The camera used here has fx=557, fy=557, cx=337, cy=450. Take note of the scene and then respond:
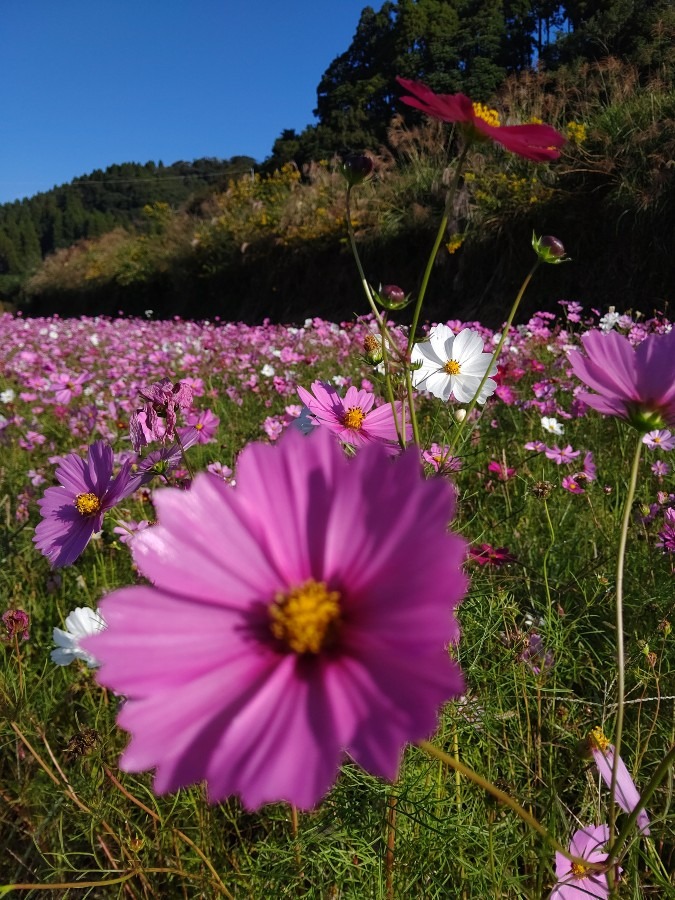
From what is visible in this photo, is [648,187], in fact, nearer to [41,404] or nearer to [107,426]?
[107,426]

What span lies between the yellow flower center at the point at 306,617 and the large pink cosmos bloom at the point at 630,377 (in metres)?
0.24

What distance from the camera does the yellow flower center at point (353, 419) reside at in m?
0.63

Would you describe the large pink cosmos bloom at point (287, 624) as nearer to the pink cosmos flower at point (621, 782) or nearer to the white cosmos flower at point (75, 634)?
the pink cosmos flower at point (621, 782)

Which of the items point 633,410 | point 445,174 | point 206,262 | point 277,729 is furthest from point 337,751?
point 206,262

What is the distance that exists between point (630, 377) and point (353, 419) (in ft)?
1.00

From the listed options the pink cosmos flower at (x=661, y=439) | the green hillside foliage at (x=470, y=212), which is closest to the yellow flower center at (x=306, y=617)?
the pink cosmos flower at (x=661, y=439)

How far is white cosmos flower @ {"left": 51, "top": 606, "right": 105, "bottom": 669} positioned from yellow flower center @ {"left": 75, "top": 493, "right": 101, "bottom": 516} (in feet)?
0.93

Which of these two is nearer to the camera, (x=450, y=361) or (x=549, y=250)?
(x=549, y=250)

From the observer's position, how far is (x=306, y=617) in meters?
0.30

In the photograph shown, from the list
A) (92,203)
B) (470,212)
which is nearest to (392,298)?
(470,212)

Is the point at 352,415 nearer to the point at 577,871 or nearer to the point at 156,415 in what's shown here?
the point at 156,415

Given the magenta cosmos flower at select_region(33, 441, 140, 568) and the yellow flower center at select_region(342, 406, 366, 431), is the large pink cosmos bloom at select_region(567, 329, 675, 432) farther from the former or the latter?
the magenta cosmos flower at select_region(33, 441, 140, 568)

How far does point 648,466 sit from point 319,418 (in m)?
1.47

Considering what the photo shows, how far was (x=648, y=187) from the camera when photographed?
386cm
